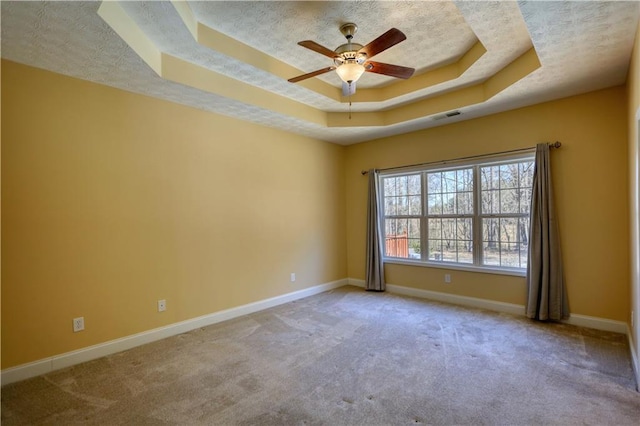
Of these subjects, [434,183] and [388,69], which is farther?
[434,183]

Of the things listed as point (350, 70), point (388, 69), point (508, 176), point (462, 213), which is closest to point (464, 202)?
point (462, 213)

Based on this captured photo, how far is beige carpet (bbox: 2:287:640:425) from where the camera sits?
208 cm

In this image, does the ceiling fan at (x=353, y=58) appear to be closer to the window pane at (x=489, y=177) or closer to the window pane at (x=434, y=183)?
the window pane at (x=489, y=177)

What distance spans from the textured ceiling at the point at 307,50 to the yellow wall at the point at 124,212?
1.08 feet

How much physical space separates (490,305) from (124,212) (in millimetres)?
4649

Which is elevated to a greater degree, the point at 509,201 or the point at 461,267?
the point at 509,201

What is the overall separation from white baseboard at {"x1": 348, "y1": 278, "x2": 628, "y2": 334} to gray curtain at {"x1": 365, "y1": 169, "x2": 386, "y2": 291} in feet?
0.79

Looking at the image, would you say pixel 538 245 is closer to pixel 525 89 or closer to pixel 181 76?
pixel 525 89

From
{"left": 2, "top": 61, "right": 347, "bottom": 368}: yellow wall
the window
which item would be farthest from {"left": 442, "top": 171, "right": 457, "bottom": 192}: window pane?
{"left": 2, "top": 61, "right": 347, "bottom": 368}: yellow wall

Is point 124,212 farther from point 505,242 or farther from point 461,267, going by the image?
point 505,242

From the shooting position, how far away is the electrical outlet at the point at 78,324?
288cm

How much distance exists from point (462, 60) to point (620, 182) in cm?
215

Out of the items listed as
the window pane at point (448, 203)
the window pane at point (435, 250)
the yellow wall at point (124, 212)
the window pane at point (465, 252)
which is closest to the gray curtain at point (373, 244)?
the window pane at point (435, 250)

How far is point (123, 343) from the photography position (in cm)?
313
